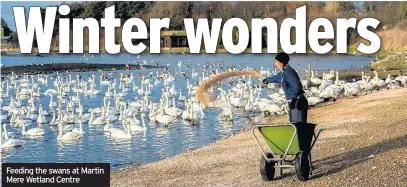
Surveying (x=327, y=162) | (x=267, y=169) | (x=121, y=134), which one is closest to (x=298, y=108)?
(x=267, y=169)

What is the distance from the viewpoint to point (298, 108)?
28.6 feet

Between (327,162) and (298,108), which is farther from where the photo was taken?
(327,162)

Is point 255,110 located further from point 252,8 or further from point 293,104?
point 293,104

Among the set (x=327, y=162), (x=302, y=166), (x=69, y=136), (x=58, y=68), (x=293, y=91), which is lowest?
(x=69, y=136)

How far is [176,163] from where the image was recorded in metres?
12.5

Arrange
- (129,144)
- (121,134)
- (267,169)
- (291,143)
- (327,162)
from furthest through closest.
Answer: (121,134) → (129,144) → (327,162) → (267,169) → (291,143)

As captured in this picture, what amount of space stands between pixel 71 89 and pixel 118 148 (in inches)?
713

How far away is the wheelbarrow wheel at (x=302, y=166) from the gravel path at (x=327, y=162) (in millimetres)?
114

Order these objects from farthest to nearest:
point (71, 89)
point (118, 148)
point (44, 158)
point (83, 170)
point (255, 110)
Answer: point (71, 89) < point (255, 110) < point (118, 148) < point (44, 158) < point (83, 170)

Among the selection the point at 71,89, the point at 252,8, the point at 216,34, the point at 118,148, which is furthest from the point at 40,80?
the point at 216,34

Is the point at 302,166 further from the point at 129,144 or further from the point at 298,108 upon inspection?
the point at 129,144

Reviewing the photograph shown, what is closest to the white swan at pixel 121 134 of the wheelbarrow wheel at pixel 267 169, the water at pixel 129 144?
the water at pixel 129 144

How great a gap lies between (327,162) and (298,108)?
188 cm

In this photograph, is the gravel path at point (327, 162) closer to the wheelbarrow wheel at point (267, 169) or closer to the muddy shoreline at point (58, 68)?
the wheelbarrow wheel at point (267, 169)
